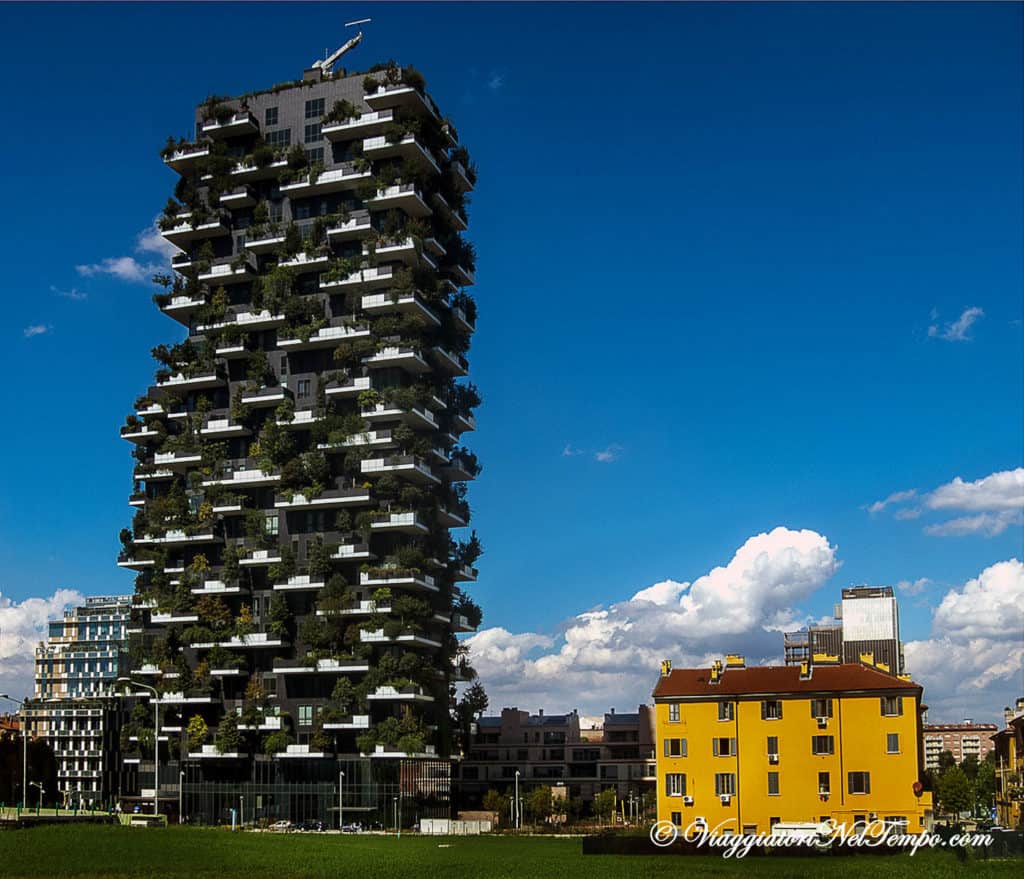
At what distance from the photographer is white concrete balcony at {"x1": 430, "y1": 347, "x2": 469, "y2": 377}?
115444 mm

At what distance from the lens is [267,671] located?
111m

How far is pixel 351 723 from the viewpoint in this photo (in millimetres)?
105188

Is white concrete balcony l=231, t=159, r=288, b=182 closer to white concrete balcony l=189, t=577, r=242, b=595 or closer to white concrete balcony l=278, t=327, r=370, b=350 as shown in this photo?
white concrete balcony l=278, t=327, r=370, b=350

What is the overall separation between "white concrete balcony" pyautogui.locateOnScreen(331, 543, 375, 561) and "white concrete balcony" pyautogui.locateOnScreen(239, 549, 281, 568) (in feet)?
18.6

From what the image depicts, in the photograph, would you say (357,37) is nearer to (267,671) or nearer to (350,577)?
(350,577)

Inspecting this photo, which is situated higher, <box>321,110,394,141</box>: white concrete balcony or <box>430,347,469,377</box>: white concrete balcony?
<box>321,110,394,141</box>: white concrete balcony

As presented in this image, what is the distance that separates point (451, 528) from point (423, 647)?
12741mm

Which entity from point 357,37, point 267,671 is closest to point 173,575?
point 267,671

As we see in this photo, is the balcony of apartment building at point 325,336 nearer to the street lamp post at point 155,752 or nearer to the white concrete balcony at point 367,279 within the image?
the white concrete balcony at point 367,279

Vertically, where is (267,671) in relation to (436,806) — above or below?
above

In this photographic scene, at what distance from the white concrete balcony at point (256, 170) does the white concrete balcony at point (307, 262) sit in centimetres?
857

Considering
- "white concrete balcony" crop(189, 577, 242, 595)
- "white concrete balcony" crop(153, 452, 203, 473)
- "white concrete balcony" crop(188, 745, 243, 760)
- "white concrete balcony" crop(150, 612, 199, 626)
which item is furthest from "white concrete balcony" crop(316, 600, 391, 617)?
"white concrete balcony" crop(153, 452, 203, 473)

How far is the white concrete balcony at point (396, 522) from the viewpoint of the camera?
4254 inches

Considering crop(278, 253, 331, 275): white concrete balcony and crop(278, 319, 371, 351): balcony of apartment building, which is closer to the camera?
crop(278, 319, 371, 351): balcony of apartment building
